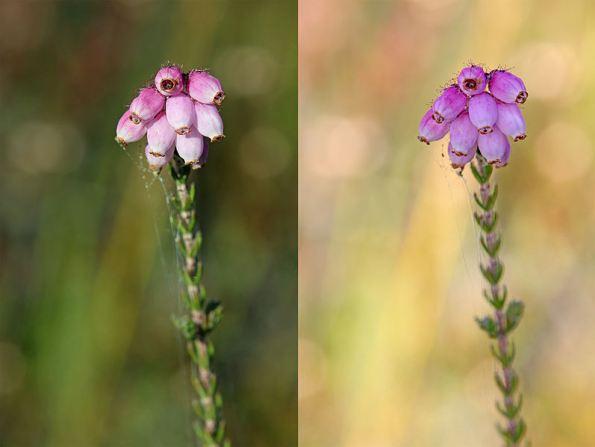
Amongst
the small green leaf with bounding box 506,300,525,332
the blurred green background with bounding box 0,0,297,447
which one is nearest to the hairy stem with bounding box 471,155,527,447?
the small green leaf with bounding box 506,300,525,332

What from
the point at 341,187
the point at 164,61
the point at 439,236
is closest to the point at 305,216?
the point at 341,187

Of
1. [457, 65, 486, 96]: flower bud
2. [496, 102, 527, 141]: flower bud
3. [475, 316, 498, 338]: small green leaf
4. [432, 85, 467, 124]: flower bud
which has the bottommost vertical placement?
[475, 316, 498, 338]: small green leaf

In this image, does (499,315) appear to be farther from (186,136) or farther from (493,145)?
(186,136)

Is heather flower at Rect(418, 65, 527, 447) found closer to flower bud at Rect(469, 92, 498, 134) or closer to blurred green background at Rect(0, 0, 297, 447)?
flower bud at Rect(469, 92, 498, 134)

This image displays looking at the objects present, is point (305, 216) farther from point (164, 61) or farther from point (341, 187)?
point (164, 61)

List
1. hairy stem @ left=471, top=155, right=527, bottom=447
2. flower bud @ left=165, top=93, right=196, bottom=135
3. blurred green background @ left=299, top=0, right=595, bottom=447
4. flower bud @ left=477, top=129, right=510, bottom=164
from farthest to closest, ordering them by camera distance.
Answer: blurred green background @ left=299, top=0, right=595, bottom=447
hairy stem @ left=471, top=155, right=527, bottom=447
flower bud @ left=477, top=129, right=510, bottom=164
flower bud @ left=165, top=93, right=196, bottom=135
